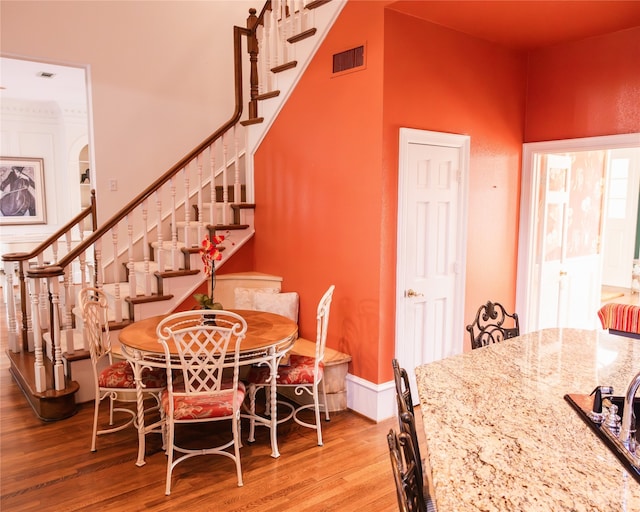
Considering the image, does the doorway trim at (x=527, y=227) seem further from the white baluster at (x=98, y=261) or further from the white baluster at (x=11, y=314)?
the white baluster at (x=11, y=314)

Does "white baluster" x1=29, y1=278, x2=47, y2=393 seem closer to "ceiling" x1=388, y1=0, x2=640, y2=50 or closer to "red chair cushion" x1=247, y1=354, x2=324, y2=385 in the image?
"red chair cushion" x1=247, y1=354, x2=324, y2=385

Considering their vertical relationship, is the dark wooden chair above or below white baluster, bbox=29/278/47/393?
above

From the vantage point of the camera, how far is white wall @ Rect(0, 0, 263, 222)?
464 cm

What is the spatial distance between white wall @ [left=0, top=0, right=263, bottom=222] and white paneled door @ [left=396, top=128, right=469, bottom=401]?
2.84m

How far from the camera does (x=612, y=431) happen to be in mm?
1460

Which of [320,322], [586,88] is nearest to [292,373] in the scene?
[320,322]

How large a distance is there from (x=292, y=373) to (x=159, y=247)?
69.9 inches

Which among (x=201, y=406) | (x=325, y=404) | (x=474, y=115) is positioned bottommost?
(x=325, y=404)

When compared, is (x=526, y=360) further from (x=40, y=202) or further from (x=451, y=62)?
(x=40, y=202)

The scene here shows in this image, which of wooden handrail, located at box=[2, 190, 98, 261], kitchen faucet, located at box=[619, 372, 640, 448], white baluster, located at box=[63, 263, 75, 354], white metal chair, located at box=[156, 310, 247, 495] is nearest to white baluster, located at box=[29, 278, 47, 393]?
white baluster, located at box=[63, 263, 75, 354]

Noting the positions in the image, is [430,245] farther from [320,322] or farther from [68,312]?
[68,312]

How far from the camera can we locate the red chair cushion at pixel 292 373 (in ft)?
10.8

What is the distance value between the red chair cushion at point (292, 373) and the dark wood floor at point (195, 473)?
436mm

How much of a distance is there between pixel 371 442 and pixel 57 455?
2.03m
